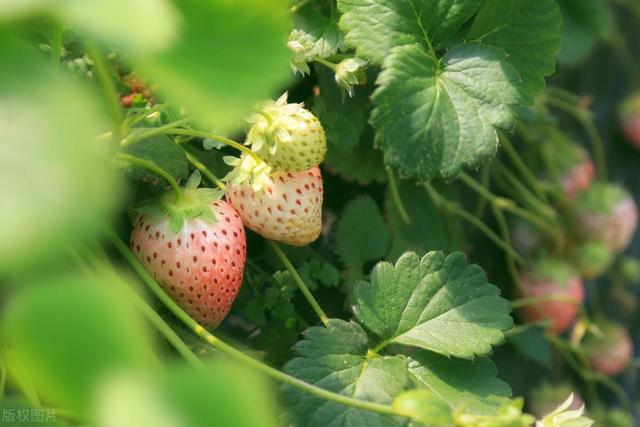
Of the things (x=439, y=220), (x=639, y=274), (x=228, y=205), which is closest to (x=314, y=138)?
(x=228, y=205)

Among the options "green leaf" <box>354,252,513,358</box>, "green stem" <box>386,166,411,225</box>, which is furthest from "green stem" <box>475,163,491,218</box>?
"green leaf" <box>354,252,513,358</box>

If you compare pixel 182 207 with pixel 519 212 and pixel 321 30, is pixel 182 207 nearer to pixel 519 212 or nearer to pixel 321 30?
pixel 321 30

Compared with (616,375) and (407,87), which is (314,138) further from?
(616,375)

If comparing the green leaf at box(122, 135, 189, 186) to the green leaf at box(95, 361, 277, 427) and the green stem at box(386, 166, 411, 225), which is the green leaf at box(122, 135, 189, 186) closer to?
the green stem at box(386, 166, 411, 225)

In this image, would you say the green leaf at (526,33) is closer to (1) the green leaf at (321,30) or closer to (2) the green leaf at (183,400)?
(1) the green leaf at (321,30)

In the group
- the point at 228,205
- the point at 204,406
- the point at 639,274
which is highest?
the point at 204,406
